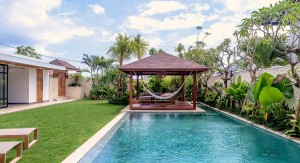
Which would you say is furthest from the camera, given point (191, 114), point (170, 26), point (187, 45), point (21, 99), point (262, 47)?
point (187, 45)

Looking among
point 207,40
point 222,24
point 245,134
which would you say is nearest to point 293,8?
point 245,134

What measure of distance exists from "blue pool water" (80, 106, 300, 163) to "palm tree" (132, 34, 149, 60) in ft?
34.6

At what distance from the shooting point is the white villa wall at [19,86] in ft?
54.4

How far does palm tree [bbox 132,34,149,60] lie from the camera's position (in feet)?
60.8

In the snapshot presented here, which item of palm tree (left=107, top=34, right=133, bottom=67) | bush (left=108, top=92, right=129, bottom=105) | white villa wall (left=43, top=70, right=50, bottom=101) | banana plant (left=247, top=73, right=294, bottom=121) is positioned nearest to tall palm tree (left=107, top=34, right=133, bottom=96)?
palm tree (left=107, top=34, right=133, bottom=67)

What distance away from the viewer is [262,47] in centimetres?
1160

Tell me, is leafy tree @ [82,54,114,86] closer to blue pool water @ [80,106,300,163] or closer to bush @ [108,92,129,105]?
bush @ [108,92,129,105]

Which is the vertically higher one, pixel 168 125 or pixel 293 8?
pixel 293 8

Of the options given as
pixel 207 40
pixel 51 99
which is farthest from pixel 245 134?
pixel 207 40

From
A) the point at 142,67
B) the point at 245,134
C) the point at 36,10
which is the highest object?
the point at 36,10

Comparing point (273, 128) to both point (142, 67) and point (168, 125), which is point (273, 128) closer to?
point (168, 125)

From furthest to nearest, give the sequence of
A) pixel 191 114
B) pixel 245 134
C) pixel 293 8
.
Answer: pixel 191 114 → pixel 245 134 → pixel 293 8

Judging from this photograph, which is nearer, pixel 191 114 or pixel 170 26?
pixel 191 114

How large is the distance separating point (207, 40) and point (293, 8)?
21.3 m
